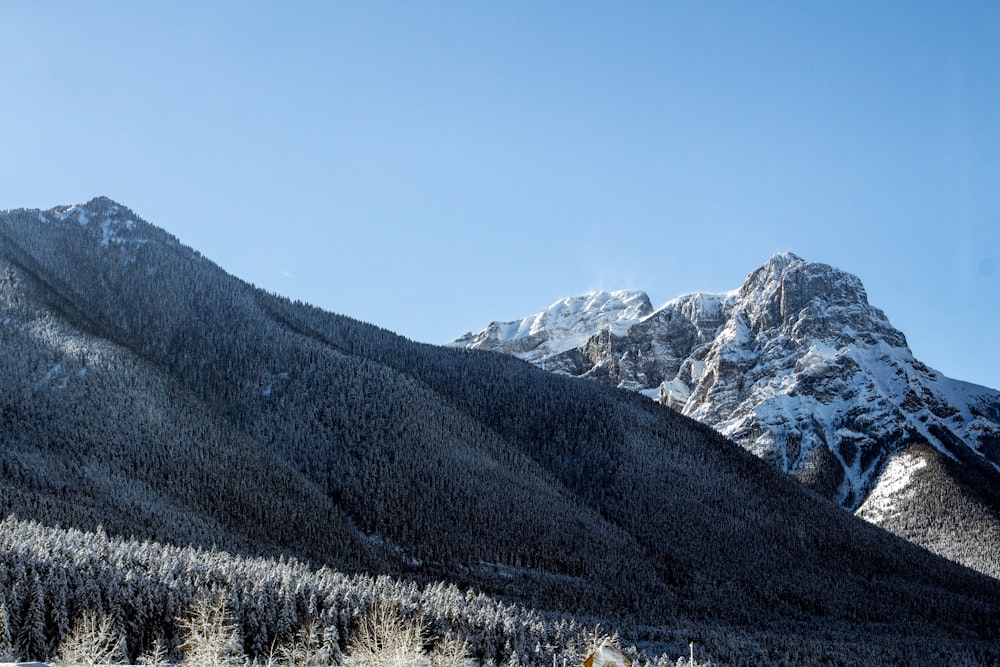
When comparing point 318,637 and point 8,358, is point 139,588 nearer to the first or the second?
point 318,637

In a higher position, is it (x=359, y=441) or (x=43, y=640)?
(x=359, y=441)

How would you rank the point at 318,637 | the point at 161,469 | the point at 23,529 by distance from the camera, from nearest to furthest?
the point at 318,637 < the point at 23,529 < the point at 161,469

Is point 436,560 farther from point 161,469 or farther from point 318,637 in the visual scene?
point 318,637

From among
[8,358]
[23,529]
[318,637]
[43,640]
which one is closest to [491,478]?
[8,358]

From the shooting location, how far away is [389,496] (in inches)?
6718

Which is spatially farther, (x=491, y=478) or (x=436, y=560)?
(x=491, y=478)

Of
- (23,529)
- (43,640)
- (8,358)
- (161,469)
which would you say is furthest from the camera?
(8,358)

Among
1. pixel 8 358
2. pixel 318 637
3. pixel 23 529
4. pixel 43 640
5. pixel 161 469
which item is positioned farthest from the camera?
pixel 8 358

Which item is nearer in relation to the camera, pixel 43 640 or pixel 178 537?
pixel 43 640

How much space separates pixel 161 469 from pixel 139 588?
94.7m

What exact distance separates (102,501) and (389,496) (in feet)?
195

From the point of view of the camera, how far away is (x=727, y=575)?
7146 inches

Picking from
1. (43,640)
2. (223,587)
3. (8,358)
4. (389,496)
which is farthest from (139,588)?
(8,358)

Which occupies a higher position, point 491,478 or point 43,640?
point 491,478
